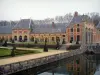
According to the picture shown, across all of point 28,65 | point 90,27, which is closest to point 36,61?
point 28,65

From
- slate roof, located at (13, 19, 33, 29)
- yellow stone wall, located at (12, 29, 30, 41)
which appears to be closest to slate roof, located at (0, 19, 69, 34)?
slate roof, located at (13, 19, 33, 29)

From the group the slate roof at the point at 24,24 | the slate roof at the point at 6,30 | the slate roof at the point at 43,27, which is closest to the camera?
the slate roof at the point at 43,27

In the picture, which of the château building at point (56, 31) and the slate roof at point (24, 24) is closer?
the château building at point (56, 31)

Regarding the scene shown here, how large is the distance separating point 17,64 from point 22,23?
1020 inches

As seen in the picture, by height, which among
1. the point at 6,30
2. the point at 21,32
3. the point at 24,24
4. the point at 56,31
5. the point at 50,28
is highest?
the point at 24,24

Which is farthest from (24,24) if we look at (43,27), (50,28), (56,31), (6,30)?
(56,31)

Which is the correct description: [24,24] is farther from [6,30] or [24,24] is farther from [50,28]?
[50,28]

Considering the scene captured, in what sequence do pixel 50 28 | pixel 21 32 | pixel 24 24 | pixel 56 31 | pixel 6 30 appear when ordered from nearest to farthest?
pixel 56 31 < pixel 50 28 < pixel 21 32 < pixel 24 24 < pixel 6 30

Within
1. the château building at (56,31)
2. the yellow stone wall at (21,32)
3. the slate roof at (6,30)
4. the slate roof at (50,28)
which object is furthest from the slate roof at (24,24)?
the slate roof at (6,30)

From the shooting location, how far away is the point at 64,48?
2775cm

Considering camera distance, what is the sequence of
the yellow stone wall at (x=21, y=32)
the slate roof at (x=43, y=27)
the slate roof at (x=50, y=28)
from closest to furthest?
the slate roof at (x=50, y=28) → the slate roof at (x=43, y=27) → the yellow stone wall at (x=21, y=32)

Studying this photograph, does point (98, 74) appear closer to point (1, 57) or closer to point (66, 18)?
point (1, 57)

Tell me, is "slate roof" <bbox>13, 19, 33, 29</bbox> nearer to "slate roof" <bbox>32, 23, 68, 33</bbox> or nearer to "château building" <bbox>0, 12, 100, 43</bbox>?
"château building" <bbox>0, 12, 100, 43</bbox>

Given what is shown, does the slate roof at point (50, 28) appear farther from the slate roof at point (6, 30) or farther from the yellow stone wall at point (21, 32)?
the slate roof at point (6, 30)
